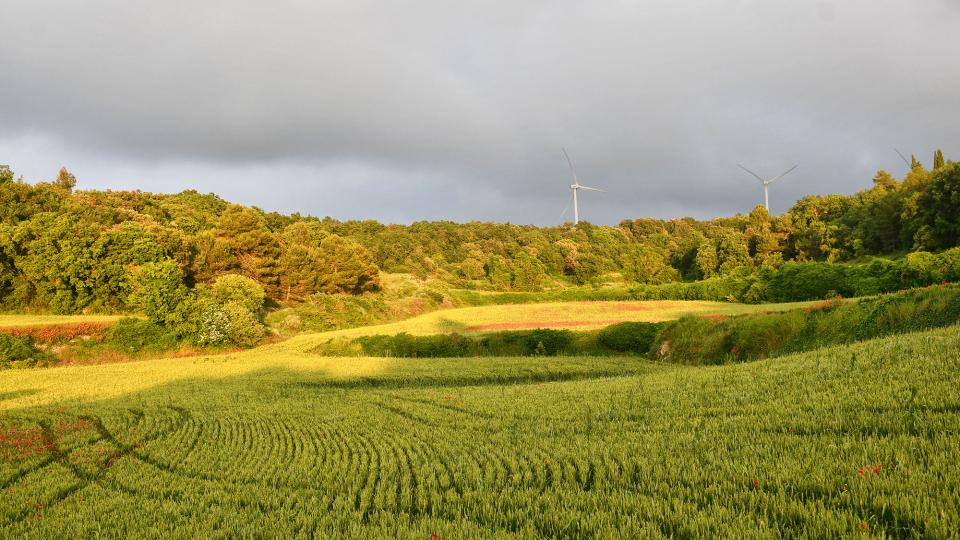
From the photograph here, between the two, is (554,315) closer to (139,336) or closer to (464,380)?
(464,380)

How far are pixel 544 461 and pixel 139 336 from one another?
4666cm

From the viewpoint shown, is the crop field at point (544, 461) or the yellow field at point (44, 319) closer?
the crop field at point (544, 461)

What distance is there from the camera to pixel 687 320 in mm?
35656

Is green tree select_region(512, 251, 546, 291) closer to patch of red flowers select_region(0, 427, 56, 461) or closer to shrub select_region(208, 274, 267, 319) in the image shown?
shrub select_region(208, 274, 267, 319)

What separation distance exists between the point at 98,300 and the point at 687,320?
181 feet

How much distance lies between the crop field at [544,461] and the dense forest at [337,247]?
37.2 metres

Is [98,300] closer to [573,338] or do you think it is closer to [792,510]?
[573,338]

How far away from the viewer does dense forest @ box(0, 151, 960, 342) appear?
172 ft

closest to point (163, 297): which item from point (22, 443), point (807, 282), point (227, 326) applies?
point (227, 326)

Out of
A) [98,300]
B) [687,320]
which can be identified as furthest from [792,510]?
[98,300]

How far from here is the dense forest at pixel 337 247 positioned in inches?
2069

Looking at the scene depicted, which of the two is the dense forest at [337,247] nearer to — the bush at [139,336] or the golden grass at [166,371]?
the bush at [139,336]

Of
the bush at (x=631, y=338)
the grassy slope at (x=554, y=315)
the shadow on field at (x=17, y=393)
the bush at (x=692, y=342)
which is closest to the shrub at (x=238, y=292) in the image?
the grassy slope at (x=554, y=315)

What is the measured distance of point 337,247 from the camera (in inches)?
3182
